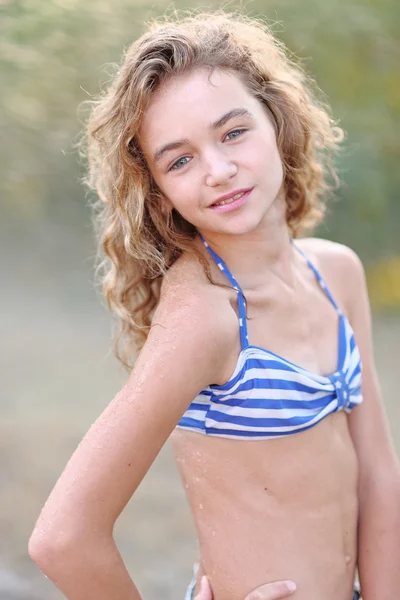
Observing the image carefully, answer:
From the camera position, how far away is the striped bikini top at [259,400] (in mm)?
1418

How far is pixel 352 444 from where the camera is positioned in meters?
1.66

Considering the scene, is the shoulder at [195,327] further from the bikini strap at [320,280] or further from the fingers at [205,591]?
the fingers at [205,591]

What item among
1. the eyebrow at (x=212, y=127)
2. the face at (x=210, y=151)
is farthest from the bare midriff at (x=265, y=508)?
the eyebrow at (x=212, y=127)

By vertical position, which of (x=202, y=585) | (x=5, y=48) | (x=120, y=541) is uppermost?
(x=5, y=48)

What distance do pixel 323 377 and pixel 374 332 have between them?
2275 millimetres

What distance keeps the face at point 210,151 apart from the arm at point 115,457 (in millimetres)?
240

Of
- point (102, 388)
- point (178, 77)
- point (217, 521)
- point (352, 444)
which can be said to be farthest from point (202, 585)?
point (102, 388)

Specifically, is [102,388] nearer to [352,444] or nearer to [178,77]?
[352,444]

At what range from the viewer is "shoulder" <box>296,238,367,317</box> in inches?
69.3

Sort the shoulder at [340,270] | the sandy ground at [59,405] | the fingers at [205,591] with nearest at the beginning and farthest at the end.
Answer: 1. the fingers at [205,591]
2. the shoulder at [340,270]
3. the sandy ground at [59,405]

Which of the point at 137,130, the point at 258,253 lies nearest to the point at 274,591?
the point at 258,253

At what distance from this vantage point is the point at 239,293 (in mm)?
1491

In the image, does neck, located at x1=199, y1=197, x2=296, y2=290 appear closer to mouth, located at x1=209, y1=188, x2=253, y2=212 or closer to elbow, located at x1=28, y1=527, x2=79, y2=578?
mouth, located at x1=209, y1=188, x2=253, y2=212

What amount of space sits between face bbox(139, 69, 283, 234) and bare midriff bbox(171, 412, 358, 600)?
41 cm
